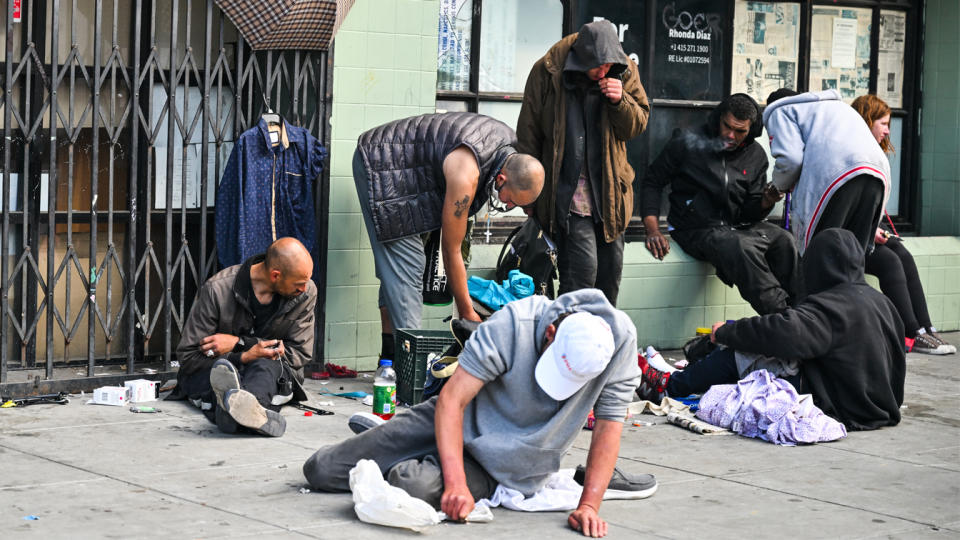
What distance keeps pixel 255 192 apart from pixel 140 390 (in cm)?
138

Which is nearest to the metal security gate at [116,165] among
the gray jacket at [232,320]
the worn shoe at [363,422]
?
the gray jacket at [232,320]

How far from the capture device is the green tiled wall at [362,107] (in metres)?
8.39

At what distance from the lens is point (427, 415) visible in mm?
5367

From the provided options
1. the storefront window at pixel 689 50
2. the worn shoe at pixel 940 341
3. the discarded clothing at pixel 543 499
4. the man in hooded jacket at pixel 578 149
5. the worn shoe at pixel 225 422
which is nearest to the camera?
the discarded clothing at pixel 543 499

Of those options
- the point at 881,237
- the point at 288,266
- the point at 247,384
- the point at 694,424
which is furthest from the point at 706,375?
the point at 881,237

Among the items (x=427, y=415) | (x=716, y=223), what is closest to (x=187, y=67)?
(x=427, y=415)

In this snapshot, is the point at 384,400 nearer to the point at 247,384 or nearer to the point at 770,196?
the point at 247,384

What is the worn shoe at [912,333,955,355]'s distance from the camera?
1029 centimetres

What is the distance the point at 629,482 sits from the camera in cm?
566

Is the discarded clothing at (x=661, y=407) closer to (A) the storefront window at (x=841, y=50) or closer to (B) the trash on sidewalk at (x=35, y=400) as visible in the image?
(B) the trash on sidewalk at (x=35, y=400)

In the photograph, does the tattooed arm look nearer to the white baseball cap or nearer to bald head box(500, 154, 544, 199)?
bald head box(500, 154, 544, 199)

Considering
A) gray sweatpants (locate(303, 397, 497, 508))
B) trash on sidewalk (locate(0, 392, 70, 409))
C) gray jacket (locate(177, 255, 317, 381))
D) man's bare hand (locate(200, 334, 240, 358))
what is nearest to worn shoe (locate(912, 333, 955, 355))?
gray jacket (locate(177, 255, 317, 381))

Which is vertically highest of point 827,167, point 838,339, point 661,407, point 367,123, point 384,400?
point 367,123

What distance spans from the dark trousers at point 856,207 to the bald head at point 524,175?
2192 mm
